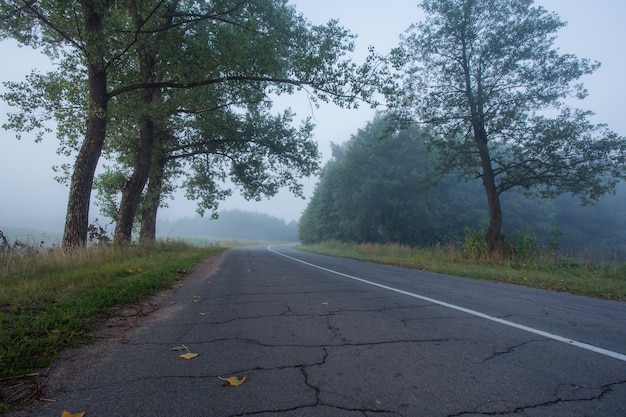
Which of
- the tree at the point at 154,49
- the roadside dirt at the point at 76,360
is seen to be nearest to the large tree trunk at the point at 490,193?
the tree at the point at 154,49

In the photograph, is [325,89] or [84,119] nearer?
[325,89]

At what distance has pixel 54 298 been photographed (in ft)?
14.8

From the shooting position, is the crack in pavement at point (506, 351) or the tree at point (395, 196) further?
the tree at point (395, 196)

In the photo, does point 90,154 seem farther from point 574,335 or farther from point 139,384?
point 574,335

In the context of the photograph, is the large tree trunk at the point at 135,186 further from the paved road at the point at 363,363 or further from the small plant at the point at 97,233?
the paved road at the point at 363,363

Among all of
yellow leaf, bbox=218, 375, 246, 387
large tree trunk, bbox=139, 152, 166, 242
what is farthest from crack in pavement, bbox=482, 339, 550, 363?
large tree trunk, bbox=139, 152, 166, 242

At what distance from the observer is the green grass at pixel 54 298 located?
297 centimetres

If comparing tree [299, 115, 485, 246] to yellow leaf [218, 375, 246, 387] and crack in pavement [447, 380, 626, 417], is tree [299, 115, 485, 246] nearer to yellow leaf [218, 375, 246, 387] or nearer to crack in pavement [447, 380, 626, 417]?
crack in pavement [447, 380, 626, 417]

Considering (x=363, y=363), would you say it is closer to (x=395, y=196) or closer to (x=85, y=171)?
(x=85, y=171)

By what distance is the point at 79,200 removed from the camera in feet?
31.9

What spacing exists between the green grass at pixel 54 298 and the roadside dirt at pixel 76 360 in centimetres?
10

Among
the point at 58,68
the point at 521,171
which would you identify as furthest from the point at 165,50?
the point at 521,171

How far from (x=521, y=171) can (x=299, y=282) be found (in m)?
13.0

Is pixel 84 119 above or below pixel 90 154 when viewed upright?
above
